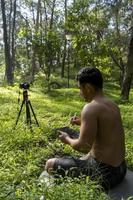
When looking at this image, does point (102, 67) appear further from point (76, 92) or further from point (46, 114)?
point (46, 114)

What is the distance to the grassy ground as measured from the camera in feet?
11.2

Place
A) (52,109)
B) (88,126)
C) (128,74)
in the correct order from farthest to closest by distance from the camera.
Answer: (128,74)
(52,109)
(88,126)

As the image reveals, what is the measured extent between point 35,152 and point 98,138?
2.14 m

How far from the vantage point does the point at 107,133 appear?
4590 millimetres

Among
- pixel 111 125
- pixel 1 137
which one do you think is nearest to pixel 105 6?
pixel 1 137

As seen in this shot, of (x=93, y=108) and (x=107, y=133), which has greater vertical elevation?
(x=93, y=108)

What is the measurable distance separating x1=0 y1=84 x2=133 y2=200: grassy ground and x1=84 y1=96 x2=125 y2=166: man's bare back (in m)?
0.50

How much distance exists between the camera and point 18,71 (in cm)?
3819

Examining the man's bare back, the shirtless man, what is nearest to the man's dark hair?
the shirtless man

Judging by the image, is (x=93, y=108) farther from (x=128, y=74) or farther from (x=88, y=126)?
(x=128, y=74)

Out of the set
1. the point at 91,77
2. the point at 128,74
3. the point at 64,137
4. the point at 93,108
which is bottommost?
the point at 64,137

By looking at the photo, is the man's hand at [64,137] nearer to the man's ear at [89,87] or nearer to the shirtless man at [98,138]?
the shirtless man at [98,138]

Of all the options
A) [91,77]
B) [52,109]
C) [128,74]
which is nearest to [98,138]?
[91,77]

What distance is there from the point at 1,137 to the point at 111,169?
2.95 meters
